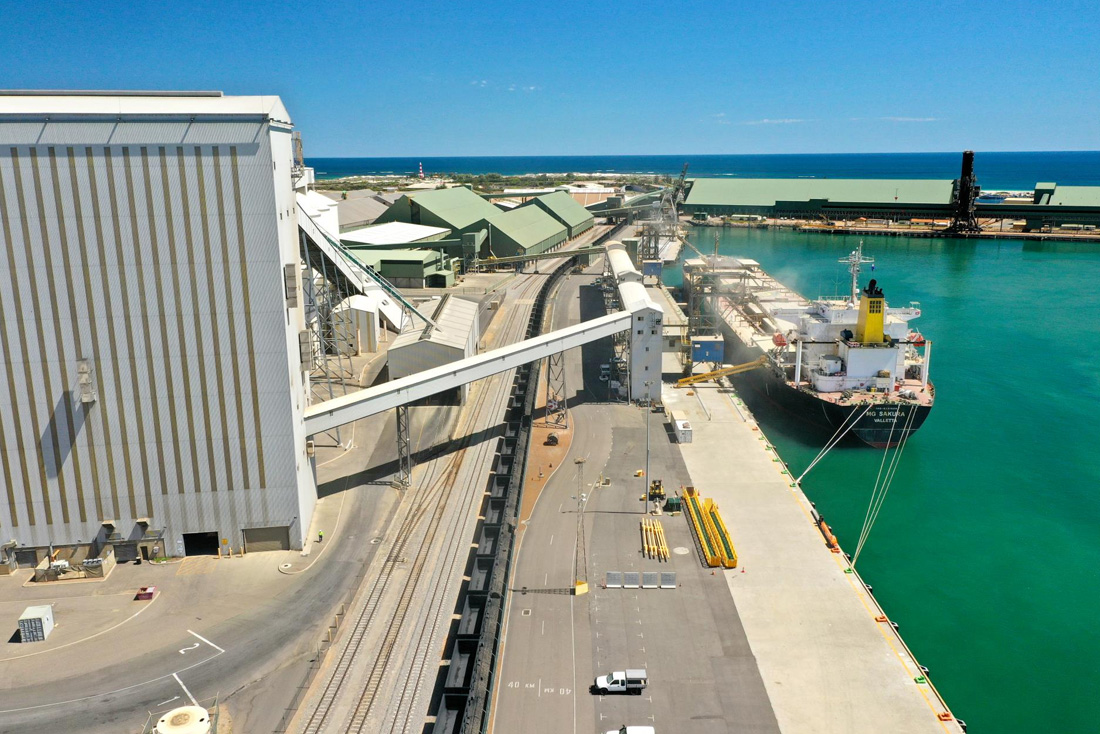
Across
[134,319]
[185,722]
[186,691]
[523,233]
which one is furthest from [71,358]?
[523,233]

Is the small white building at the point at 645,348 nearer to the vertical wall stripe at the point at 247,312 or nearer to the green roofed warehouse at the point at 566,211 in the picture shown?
the vertical wall stripe at the point at 247,312

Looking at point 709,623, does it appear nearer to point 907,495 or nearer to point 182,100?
point 907,495

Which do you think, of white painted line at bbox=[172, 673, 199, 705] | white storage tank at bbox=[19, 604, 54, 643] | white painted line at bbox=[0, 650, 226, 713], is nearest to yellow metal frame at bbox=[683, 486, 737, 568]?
white painted line at bbox=[172, 673, 199, 705]

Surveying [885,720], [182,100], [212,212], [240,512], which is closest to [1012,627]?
[885,720]

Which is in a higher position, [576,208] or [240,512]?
[576,208]

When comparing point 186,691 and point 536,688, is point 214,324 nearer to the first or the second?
point 186,691

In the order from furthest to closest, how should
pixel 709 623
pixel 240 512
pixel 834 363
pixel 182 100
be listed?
pixel 834 363 → pixel 240 512 → pixel 182 100 → pixel 709 623

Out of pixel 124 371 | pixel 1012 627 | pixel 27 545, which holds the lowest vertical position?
pixel 1012 627

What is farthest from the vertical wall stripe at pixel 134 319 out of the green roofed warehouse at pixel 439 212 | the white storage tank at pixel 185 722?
the green roofed warehouse at pixel 439 212
